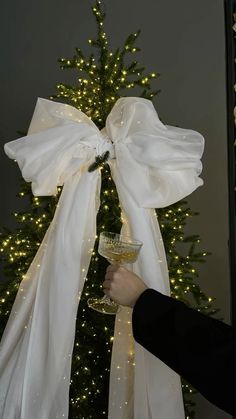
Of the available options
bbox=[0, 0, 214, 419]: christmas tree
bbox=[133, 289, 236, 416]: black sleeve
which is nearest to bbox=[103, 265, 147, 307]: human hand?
bbox=[133, 289, 236, 416]: black sleeve

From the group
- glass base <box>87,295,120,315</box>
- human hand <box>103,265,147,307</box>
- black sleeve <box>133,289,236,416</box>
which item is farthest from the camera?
glass base <box>87,295,120,315</box>

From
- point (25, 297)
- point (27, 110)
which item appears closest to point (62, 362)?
point (25, 297)

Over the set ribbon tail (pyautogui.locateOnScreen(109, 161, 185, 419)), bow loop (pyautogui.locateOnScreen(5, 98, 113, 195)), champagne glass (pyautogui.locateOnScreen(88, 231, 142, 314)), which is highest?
bow loop (pyautogui.locateOnScreen(5, 98, 113, 195))

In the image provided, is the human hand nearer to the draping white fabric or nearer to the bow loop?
the draping white fabric

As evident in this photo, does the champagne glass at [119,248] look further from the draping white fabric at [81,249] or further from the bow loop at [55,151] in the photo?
the bow loop at [55,151]

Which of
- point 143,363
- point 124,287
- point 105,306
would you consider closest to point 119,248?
point 124,287

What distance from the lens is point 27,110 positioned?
2.29 m

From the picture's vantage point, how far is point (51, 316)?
1.11m

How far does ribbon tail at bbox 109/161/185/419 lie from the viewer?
1.08m

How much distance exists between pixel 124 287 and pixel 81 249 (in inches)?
8.1

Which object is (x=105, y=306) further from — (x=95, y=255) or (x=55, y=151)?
(x=55, y=151)

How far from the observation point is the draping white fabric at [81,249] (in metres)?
1.09

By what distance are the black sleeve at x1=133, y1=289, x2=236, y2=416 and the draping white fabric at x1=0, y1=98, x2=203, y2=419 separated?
17 centimetres

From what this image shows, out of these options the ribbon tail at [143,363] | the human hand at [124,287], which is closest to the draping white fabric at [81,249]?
the ribbon tail at [143,363]
